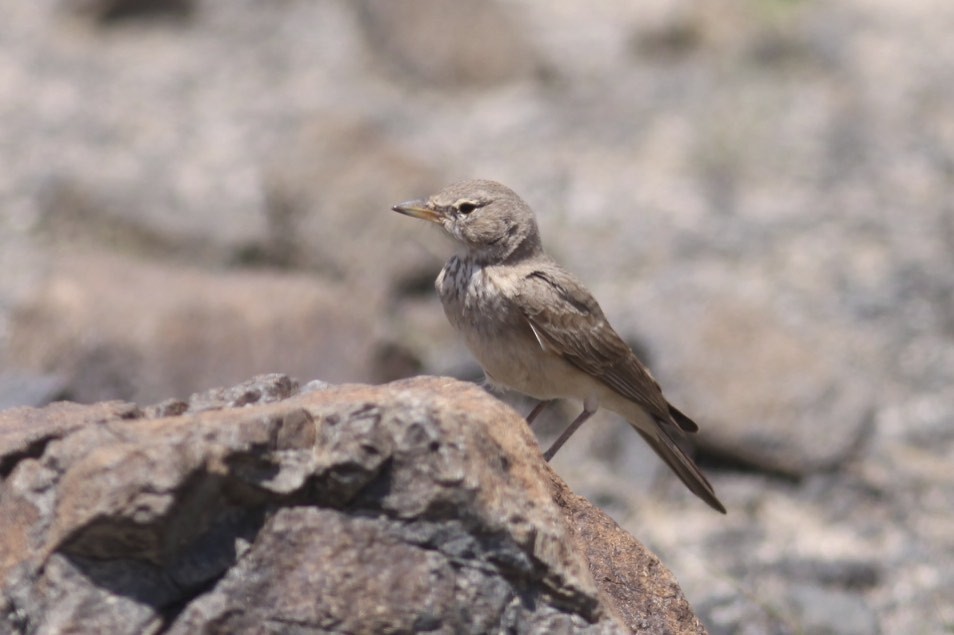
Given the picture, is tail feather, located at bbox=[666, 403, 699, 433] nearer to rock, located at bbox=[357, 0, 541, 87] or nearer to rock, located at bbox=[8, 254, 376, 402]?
rock, located at bbox=[8, 254, 376, 402]

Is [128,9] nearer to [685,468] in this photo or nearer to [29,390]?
[29,390]

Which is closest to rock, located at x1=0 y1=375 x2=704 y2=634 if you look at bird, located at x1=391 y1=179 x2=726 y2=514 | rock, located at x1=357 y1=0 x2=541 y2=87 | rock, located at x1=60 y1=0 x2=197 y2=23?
bird, located at x1=391 y1=179 x2=726 y2=514

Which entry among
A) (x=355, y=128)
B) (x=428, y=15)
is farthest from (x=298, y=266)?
(x=428, y=15)

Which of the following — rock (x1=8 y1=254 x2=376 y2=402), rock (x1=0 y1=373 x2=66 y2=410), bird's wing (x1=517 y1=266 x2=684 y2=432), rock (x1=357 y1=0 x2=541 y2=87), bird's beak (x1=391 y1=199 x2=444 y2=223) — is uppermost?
bird's beak (x1=391 y1=199 x2=444 y2=223)

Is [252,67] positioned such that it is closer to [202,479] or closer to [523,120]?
[523,120]

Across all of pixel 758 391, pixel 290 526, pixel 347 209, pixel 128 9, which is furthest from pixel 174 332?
pixel 128 9

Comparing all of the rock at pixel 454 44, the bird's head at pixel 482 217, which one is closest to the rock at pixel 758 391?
the bird's head at pixel 482 217

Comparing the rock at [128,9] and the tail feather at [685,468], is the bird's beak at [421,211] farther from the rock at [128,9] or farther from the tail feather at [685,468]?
the rock at [128,9]
